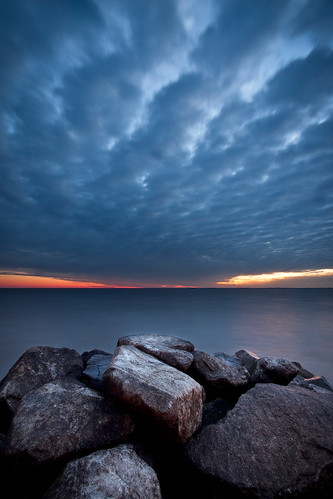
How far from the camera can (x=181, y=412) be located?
2.70 metres

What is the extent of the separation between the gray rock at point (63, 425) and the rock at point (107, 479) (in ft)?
0.77

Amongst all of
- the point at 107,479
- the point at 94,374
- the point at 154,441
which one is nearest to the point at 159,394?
the point at 154,441

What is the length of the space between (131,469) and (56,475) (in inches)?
32.8

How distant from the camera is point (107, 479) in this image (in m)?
2.12

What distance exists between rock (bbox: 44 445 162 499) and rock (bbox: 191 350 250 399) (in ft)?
6.41

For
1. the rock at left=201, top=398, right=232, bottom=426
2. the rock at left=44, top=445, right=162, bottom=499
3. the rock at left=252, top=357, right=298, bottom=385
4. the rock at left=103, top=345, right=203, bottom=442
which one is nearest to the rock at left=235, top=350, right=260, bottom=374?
the rock at left=252, top=357, right=298, bottom=385

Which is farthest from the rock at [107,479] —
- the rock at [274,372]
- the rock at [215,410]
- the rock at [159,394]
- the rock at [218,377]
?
the rock at [274,372]

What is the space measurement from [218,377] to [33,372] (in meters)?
3.05

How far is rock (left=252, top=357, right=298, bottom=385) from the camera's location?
14.3ft

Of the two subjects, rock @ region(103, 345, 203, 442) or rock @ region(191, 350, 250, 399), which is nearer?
rock @ region(103, 345, 203, 442)

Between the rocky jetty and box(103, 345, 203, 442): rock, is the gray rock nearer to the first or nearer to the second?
the rocky jetty

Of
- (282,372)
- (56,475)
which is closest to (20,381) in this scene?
(56,475)

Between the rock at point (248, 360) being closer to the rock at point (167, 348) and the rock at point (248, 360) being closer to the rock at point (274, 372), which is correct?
the rock at point (274, 372)

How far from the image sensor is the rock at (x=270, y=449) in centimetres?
245
